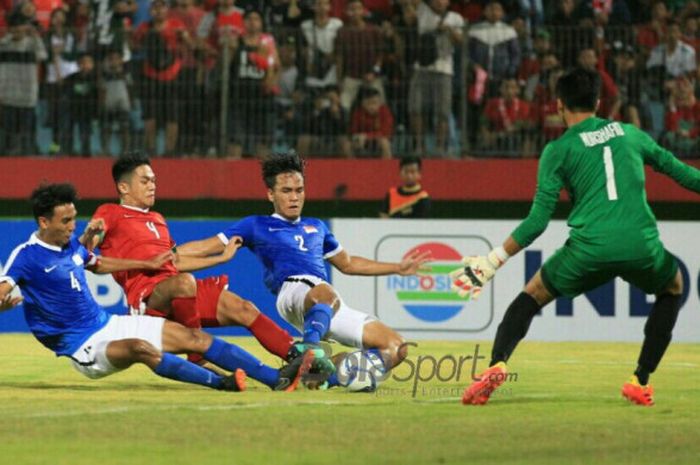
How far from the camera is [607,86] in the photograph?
17.7 m

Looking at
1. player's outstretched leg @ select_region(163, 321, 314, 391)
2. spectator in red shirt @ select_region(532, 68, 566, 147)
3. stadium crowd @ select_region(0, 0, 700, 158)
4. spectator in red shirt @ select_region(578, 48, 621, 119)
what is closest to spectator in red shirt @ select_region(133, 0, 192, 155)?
stadium crowd @ select_region(0, 0, 700, 158)

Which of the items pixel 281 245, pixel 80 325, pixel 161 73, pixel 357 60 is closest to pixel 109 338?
pixel 80 325

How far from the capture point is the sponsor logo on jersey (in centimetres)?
1570

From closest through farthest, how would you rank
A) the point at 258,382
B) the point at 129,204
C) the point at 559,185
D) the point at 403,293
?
the point at 559,185
the point at 258,382
the point at 129,204
the point at 403,293

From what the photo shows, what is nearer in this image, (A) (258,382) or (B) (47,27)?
(A) (258,382)

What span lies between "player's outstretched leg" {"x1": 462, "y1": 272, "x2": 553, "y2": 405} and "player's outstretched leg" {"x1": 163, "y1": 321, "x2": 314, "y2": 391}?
4.28 ft

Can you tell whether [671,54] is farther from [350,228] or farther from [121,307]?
[121,307]

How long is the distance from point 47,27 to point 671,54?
7.43 metres

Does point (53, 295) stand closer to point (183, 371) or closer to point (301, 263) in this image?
point (183, 371)

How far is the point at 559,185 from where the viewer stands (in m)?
8.84

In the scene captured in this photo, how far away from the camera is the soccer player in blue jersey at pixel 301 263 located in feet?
33.9

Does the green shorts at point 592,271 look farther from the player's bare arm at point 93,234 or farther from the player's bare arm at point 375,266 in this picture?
the player's bare arm at point 93,234

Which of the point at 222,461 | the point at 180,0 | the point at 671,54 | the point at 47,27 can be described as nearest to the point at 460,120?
the point at 671,54

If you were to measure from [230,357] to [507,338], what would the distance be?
2.04m
